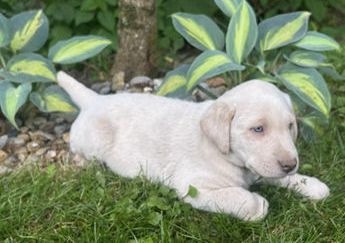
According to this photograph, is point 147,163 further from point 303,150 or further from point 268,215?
point 303,150

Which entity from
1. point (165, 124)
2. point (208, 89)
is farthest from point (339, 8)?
point (165, 124)

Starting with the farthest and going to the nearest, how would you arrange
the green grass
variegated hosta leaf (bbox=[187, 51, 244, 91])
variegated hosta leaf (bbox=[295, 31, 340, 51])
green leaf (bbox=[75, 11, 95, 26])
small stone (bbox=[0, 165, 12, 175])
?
green leaf (bbox=[75, 11, 95, 26]) → variegated hosta leaf (bbox=[295, 31, 340, 51]) → small stone (bbox=[0, 165, 12, 175]) → variegated hosta leaf (bbox=[187, 51, 244, 91]) → the green grass

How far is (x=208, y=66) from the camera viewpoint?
3977mm

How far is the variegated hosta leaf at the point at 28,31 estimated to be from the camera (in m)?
4.39

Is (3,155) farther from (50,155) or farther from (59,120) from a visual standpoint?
(59,120)

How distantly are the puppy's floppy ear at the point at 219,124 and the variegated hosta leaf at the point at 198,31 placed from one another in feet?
2.63

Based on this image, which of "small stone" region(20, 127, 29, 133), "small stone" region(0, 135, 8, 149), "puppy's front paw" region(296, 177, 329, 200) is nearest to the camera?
"puppy's front paw" region(296, 177, 329, 200)

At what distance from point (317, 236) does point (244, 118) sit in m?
0.67

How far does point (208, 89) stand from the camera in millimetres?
4785

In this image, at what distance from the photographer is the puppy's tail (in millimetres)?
4305

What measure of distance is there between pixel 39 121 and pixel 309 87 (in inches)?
68.6

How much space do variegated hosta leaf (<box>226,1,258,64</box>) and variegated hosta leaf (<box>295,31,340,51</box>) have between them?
0.31 metres

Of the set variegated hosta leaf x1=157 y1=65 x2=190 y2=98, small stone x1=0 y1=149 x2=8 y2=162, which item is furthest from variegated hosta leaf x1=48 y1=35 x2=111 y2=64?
small stone x1=0 y1=149 x2=8 y2=162

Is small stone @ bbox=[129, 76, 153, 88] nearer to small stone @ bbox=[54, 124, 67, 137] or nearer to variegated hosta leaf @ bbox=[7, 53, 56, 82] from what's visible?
small stone @ bbox=[54, 124, 67, 137]
